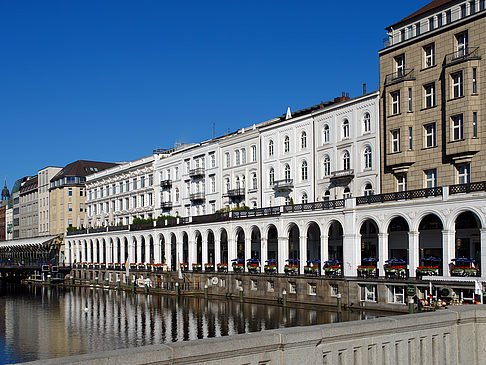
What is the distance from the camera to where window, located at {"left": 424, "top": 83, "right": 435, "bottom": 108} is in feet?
176

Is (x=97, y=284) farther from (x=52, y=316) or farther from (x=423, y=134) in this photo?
(x=423, y=134)

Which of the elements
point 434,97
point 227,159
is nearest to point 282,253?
point 434,97

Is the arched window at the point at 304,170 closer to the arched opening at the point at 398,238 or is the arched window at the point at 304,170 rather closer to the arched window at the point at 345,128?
the arched window at the point at 345,128

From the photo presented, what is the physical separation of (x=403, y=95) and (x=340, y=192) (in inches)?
537

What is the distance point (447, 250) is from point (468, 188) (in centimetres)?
485

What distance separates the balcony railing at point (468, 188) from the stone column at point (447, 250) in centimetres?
312

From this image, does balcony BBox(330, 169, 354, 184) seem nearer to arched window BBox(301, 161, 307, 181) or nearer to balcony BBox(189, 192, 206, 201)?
arched window BBox(301, 161, 307, 181)

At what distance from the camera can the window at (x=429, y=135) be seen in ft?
176

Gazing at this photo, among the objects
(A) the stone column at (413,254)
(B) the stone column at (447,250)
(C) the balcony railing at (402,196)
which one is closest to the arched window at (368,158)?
(C) the balcony railing at (402,196)

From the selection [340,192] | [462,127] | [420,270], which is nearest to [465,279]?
[420,270]

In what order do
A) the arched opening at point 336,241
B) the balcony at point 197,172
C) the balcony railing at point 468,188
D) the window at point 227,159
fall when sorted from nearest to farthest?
the balcony railing at point 468,188, the arched opening at point 336,241, the window at point 227,159, the balcony at point 197,172

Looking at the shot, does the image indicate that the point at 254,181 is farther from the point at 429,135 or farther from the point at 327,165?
the point at 429,135

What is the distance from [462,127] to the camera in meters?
49.8

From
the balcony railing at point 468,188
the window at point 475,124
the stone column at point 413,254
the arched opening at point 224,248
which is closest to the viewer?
the balcony railing at point 468,188
